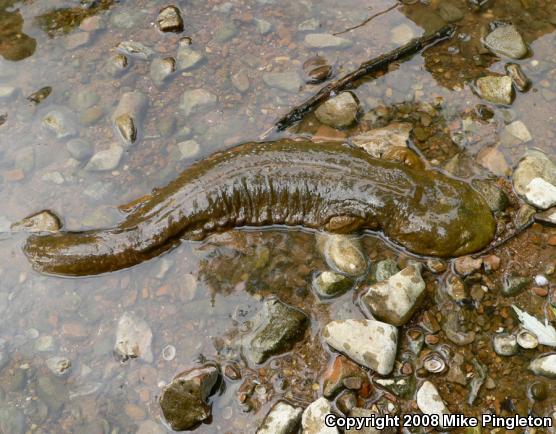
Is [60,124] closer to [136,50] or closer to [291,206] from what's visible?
[136,50]

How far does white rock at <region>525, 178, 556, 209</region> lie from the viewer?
16.2 ft

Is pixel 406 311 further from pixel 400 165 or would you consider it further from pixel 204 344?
pixel 204 344

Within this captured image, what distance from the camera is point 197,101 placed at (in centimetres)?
584

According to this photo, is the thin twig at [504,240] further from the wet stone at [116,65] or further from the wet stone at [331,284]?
the wet stone at [116,65]

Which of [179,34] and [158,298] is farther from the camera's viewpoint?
[179,34]

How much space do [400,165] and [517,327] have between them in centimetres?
175

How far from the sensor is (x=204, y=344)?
4715 mm

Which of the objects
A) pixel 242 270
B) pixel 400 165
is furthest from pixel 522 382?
pixel 242 270

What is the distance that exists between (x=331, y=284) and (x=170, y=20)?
12.4ft

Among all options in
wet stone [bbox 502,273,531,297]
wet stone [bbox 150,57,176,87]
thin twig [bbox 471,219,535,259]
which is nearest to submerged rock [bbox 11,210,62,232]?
wet stone [bbox 150,57,176,87]

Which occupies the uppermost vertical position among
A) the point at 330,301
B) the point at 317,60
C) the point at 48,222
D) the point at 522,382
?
the point at 317,60

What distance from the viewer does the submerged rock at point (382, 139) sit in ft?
17.5

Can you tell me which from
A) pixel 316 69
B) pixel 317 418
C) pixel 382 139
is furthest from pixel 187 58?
pixel 317 418

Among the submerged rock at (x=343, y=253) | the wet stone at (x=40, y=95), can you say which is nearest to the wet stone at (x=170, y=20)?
the wet stone at (x=40, y=95)
